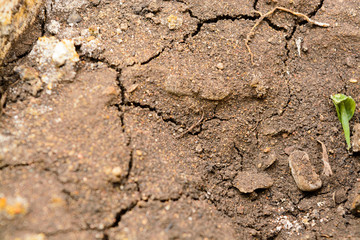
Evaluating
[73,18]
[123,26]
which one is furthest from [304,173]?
[73,18]

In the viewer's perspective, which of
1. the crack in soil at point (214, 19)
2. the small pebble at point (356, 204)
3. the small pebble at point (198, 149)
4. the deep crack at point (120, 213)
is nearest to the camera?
the deep crack at point (120, 213)

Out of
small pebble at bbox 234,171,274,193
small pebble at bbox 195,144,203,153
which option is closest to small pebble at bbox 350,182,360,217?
small pebble at bbox 234,171,274,193

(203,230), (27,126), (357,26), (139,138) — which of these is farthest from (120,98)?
(357,26)

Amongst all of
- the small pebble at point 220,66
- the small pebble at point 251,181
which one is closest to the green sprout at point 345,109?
the small pebble at point 251,181

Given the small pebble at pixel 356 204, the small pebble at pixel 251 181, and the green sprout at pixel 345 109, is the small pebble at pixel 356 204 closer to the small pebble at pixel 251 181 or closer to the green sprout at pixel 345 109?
the green sprout at pixel 345 109

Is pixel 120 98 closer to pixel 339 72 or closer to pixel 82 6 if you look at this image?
pixel 82 6

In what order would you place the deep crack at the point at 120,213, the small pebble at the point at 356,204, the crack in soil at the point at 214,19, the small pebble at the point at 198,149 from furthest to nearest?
1. the crack in soil at the point at 214,19
2. the small pebble at the point at 198,149
3. the small pebble at the point at 356,204
4. the deep crack at the point at 120,213
